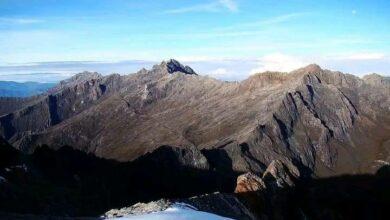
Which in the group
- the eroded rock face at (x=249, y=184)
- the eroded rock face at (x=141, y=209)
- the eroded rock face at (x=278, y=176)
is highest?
the eroded rock face at (x=141, y=209)

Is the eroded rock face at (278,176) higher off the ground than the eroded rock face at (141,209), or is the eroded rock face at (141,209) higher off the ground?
the eroded rock face at (141,209)

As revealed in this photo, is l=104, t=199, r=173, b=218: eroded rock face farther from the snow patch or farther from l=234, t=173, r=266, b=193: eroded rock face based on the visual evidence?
l=234, t=173, r=266, b=193: eroded rock face

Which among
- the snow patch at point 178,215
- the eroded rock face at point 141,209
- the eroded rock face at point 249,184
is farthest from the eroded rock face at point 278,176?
the eroded rock face at point 141,209

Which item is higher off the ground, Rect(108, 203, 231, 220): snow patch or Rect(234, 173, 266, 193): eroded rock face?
Rect(108, 203, 231, 220): snow patch

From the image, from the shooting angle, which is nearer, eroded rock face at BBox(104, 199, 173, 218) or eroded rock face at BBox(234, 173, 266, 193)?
eroded rock face at BBox(104, 199, 173, 218)

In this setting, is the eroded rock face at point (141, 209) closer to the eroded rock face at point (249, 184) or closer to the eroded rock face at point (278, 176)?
the eroded rock face at point (249, 184)

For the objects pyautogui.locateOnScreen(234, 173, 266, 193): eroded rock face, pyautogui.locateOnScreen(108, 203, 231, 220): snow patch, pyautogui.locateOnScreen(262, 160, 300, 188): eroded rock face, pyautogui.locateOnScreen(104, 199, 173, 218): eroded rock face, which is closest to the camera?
pyautogui.locateOnScreen(108, 203, 231, 220): snow patch

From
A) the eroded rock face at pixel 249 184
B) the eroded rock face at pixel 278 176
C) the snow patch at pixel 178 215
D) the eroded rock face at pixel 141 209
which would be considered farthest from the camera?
the eroded rock face at pixel 278 176

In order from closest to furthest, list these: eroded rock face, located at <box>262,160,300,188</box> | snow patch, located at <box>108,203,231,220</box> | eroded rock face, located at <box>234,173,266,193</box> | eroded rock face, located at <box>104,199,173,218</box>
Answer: snow patch, located at <box>108,203,231,220</box> < eroded rock face, located at <box>104,199,173,218</box> < eroded rock face, located at <box>234,173,266,193</box> < eroded rock face, located at <box>262,160,300,188</box>

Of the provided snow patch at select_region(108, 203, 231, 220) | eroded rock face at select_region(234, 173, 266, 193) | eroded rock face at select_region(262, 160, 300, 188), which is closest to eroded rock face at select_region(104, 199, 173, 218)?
snow patch at select_region(108, 203, 231, 220)

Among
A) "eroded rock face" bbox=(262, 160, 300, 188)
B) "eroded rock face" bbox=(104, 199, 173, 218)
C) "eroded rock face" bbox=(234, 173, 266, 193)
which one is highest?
"eroded rock face" bbox=(104, 199, 173, 218)

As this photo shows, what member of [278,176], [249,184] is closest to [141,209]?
[249,184]

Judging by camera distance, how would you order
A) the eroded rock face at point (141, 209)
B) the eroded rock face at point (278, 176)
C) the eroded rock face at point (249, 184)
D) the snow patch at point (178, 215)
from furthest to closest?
the eroded rock face at point (278, 176) < the eroded rock face at point (249, 184) < the eroded rock face at point (141, 209) < the snow patch at point (178, 215)
